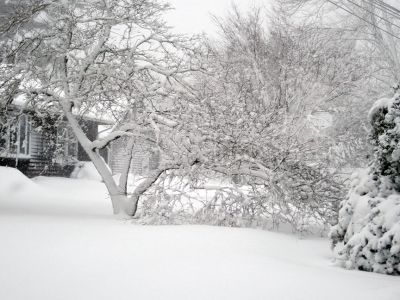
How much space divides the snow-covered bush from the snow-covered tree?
4656 mm

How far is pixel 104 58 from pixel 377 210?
780cm

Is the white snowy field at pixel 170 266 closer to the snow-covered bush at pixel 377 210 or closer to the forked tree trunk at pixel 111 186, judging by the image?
the snow-covered bush at pixel 377 210

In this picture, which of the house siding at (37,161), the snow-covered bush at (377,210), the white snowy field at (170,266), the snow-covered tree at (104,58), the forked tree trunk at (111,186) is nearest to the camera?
the white snowy field at (170,266)

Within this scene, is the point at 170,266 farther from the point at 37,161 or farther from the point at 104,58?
the point at 37,161

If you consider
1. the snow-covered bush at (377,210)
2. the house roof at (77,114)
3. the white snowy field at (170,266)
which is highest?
the house roof at (77,114)

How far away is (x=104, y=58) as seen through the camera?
10.5 metres

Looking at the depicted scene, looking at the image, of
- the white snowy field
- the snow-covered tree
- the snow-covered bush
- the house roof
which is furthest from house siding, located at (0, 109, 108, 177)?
the snow-covered bush

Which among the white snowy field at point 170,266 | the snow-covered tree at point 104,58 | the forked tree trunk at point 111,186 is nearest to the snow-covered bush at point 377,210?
the white snowy field at point 170,266

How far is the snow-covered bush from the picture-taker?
4.57 m

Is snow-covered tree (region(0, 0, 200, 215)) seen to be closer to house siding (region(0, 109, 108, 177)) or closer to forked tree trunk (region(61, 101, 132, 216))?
forked tree trunk (region(61, 101, 132, 216))

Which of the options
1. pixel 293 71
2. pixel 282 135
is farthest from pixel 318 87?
pixel 282 135

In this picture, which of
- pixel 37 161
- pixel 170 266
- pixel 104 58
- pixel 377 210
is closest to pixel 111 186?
pixel 104 58

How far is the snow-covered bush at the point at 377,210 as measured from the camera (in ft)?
15.0

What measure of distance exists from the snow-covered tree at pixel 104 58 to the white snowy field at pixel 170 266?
3075 mm
